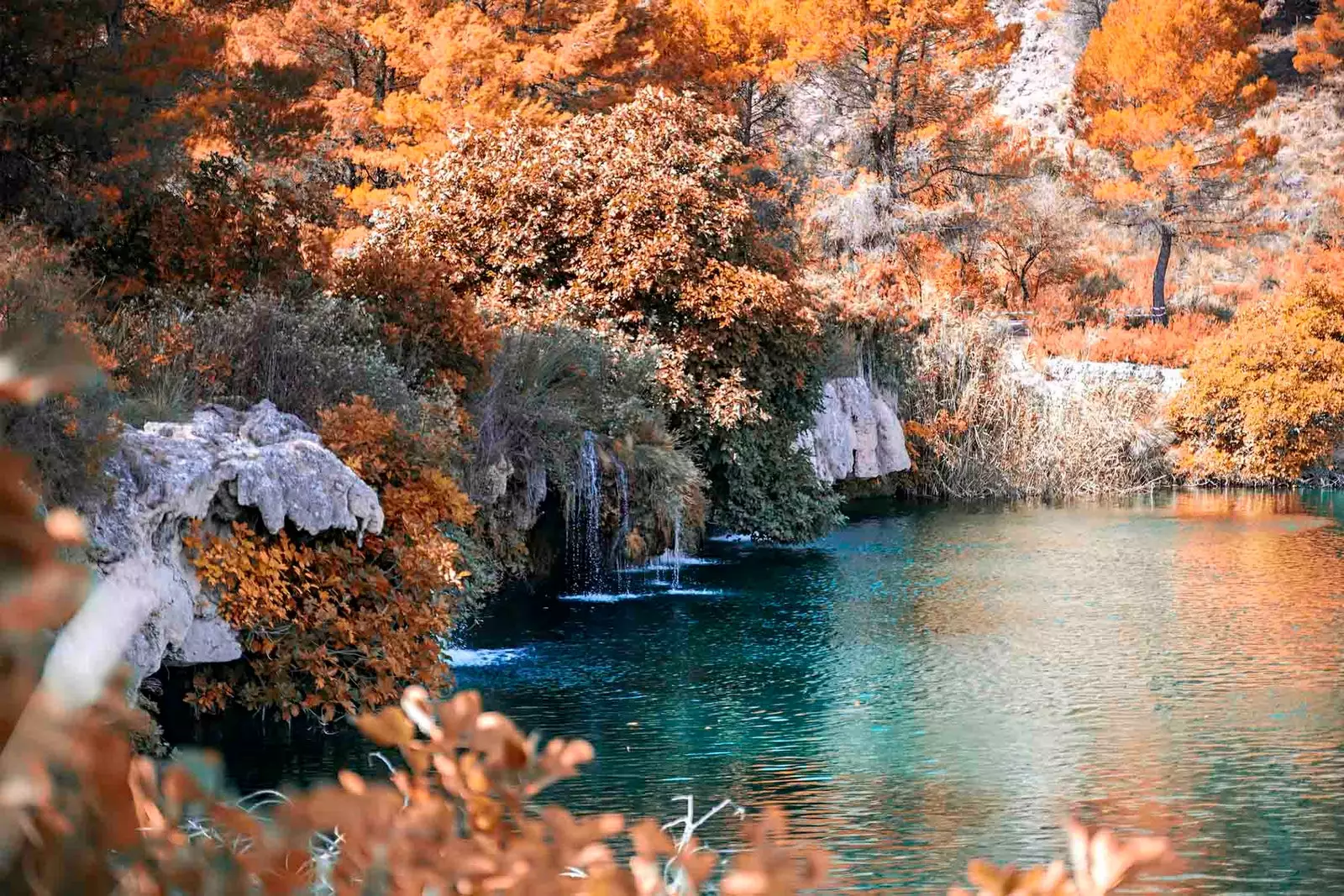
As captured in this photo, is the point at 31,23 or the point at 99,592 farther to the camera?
the point at 31,23

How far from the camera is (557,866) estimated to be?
1.31 meters

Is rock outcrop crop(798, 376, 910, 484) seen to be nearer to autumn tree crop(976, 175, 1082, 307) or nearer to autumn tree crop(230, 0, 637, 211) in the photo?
autumn tree crop(230, 0, 637, 211)

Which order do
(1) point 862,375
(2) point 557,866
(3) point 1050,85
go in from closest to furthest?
1. (2) point 557,866
2. (1) point 862,375
3. (3) point 1050,85

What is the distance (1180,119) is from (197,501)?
28050mm

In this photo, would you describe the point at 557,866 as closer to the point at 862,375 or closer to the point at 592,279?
the point at 592,279

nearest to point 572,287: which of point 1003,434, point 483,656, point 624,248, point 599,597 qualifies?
point 624,248

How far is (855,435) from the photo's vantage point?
60.8ft

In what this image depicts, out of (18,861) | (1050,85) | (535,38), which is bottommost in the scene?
Result: (18,861)

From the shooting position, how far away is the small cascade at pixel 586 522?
38.3 ft

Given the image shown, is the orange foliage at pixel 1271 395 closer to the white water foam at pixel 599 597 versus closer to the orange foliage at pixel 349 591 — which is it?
the white water foam at pixel 599 597

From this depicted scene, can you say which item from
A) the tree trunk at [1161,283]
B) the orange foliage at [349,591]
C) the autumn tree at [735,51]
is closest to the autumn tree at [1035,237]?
the tree trunk at [1161,283]

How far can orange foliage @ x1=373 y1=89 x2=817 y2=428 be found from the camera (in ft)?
44.9

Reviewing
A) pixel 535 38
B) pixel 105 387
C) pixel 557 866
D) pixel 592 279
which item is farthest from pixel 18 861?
pixel 535 38

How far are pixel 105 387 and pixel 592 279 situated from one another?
7983 mm
